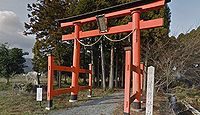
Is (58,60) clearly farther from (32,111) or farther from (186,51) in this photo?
(32,111)

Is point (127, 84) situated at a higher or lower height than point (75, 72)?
lower

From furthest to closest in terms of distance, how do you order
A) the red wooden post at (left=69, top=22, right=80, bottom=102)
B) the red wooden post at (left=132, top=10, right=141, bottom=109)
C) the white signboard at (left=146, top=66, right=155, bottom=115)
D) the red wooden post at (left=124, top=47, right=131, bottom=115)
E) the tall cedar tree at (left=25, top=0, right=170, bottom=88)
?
the tall cedar tree at (left=25, top=0, right=170, bottom=88) → the red wooden post at (left=69, top=22, right=80, bottom=102) → the red wooden post at (left=132, top=10, right=141, bottom=109) → the red wooden post at (left=124, top=47, right=131, bottom=115) → the white signboard at (left=146, top=66, right=155, bottom=115)

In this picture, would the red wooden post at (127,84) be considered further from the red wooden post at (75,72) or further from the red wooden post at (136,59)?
the red wooden post at (75,72)

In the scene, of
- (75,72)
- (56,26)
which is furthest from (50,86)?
(56,26)

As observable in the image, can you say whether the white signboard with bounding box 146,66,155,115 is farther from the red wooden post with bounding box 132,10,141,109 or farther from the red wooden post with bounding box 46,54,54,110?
the red wooden post with bounding box 46,54,54,110

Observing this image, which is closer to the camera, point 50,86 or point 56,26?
point 50,86

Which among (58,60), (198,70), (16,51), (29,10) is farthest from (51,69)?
(16,51)

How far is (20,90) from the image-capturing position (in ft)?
43.8

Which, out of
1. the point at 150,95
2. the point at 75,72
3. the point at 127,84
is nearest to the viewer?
the point at 150,95

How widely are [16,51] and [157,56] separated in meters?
18.3

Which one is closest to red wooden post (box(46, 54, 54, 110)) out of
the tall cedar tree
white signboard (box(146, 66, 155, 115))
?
white signboard (box(146, 66, 155, 115))

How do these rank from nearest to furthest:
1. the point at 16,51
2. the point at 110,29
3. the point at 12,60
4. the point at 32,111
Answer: the point at 32,111 → the point at 110,29 → the point at 12,60 → the point at 16,51

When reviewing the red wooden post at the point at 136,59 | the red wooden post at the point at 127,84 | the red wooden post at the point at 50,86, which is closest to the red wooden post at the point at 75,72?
the red wooden post at the point at 50,86

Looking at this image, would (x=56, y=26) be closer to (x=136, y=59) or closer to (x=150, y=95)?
(x=136, y=59)
